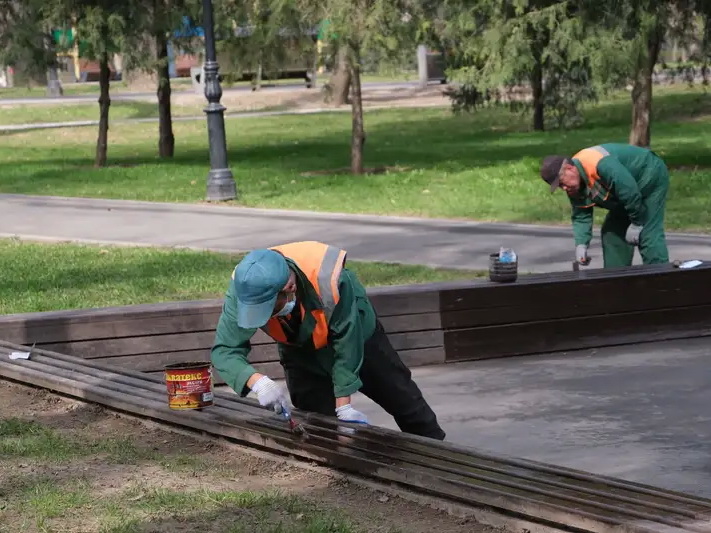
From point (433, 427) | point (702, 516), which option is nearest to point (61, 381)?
point (433, 427)

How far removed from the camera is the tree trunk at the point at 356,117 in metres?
22.4

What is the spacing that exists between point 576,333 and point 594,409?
1.73m

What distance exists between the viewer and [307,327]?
19.2 ft

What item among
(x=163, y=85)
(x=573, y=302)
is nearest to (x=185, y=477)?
(x=573, y=302)

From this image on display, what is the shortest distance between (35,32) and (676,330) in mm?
19154

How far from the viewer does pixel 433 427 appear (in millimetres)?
6750

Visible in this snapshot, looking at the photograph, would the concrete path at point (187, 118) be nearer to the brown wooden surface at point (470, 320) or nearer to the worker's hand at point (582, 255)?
the worker's hand at point (582, 255)

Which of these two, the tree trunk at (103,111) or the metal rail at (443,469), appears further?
the tree trunk at (103,111)

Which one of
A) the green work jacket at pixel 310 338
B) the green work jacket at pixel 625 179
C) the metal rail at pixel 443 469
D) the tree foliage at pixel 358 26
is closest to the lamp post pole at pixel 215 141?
the tree foliage at pixel 358 26

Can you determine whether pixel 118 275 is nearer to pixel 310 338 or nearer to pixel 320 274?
pixel 310 338

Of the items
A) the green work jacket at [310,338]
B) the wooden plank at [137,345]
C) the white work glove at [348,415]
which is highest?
the green work jacket at [310,338]

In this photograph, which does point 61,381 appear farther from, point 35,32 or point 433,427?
point 35,32

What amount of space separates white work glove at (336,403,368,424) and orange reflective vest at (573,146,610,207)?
4.38 meters

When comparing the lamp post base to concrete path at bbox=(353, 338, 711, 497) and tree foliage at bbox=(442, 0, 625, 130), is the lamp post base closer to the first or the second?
tree foliage at bbox=(442, 0, 625, 130)
